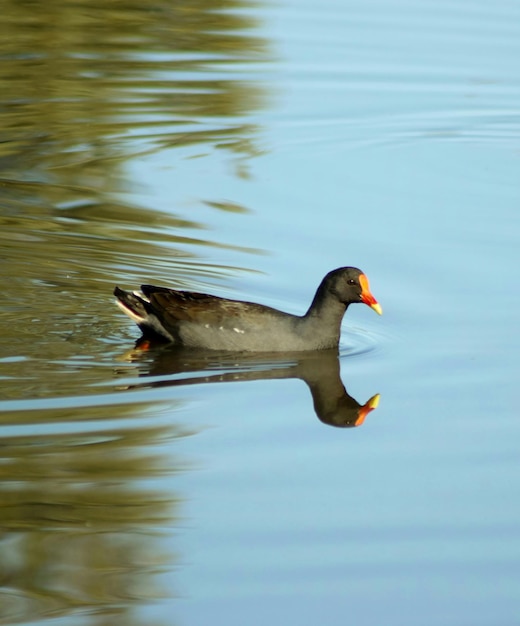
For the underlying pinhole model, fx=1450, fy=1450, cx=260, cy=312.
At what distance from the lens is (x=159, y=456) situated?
7449 millimetres

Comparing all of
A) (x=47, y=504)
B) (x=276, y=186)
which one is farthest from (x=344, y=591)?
(x=276, y=186)

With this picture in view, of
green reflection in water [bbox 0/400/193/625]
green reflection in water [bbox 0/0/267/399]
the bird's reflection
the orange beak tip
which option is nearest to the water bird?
the bird's reflection

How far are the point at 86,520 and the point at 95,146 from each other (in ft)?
27.9

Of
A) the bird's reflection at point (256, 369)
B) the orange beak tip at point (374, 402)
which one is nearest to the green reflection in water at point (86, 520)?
the bird's reflection at point (256, 369)

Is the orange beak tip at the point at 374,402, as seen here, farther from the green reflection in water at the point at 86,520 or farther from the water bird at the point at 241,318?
the green reflection in water at the point at 86,520

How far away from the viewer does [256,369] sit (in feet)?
30.1

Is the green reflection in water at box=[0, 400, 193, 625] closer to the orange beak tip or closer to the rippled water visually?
the rippled water

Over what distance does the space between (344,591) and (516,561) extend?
862 mm

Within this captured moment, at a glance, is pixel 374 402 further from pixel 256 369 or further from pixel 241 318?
pixel 241 318

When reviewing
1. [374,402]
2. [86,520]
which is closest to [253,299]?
[374,402]

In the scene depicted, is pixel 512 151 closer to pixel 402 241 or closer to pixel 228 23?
pixel 402 241

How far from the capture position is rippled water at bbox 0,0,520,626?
20.6 feet

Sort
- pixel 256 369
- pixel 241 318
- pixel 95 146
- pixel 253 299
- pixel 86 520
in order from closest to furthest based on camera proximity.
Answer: pixel 86 520 → pixel 256 369 → pixel 241 318 → pixel 253 299 → pixel 95 146

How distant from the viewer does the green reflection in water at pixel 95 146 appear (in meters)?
9.70
